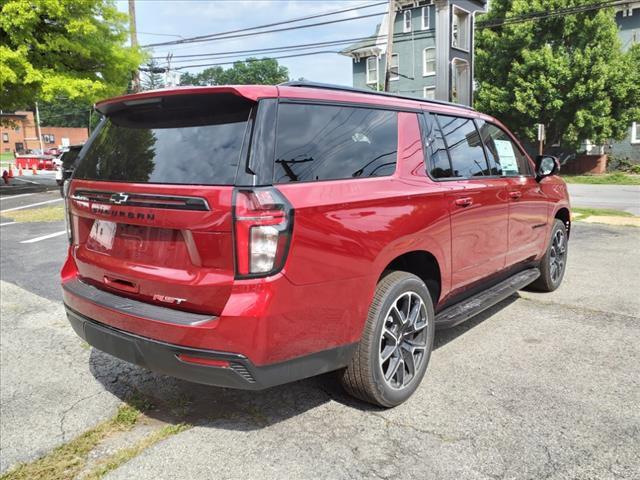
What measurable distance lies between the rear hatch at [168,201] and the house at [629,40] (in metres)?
31.7

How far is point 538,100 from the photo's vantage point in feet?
84.2

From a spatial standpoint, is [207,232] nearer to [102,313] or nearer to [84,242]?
[102,313]

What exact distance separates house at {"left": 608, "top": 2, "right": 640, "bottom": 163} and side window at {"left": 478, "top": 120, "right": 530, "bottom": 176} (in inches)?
1123

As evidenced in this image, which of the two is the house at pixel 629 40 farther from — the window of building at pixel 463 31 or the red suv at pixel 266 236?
the red suv at pixel 266 236

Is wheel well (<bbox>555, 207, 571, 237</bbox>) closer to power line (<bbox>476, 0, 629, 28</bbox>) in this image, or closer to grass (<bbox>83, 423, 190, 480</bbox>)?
grass (<bbox>83, 423, 190, 480</bbox>)

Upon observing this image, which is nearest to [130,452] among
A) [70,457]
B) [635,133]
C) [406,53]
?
[70,457]

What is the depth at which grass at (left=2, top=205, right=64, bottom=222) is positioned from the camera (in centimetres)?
1195

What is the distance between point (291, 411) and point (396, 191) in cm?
147

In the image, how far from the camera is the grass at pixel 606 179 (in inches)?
955

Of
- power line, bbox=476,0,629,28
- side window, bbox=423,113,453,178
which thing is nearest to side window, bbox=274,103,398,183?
side window, bbox=423,113,453,178

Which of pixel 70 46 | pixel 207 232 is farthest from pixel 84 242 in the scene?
pixel 70 46

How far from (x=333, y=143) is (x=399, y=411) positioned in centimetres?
163

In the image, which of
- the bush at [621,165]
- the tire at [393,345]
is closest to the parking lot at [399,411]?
the tire at [393,345]

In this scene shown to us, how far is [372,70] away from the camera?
123 ft
